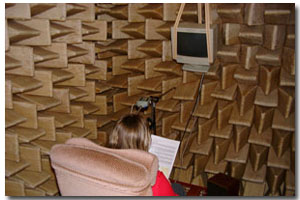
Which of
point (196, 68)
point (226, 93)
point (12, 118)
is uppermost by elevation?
point (196, 68)

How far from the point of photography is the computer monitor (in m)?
2.11

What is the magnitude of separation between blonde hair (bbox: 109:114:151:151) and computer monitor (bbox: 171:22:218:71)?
0.66 meters

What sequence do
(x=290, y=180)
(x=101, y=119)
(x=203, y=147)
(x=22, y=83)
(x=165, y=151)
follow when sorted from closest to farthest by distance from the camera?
(x=22, y=83) < (x=165, y=151) < (x=290, y=180) < (x=203, y=147) < (x=101, y=119)

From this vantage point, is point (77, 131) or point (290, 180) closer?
point (290, 180)

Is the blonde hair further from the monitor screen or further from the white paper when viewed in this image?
the monitor screen

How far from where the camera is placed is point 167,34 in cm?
244

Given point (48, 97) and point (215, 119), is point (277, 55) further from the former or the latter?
point (48, 97)

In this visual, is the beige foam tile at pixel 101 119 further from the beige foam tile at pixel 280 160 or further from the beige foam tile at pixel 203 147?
the beige foam tile at pixel 280 160

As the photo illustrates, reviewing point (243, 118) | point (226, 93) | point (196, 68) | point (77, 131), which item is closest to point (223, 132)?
point (243, 118)

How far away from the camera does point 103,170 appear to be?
4.72 feet

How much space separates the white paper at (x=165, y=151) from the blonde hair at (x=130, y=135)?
1.23 ft

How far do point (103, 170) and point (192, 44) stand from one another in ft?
3.51

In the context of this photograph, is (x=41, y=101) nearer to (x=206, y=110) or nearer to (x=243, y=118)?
(x=206, y=110)

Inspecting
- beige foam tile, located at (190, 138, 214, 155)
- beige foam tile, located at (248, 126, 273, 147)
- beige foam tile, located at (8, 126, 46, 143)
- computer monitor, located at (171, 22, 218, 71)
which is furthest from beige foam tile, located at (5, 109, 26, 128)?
beige foam tile, located at (248, 126, 273, 147)
